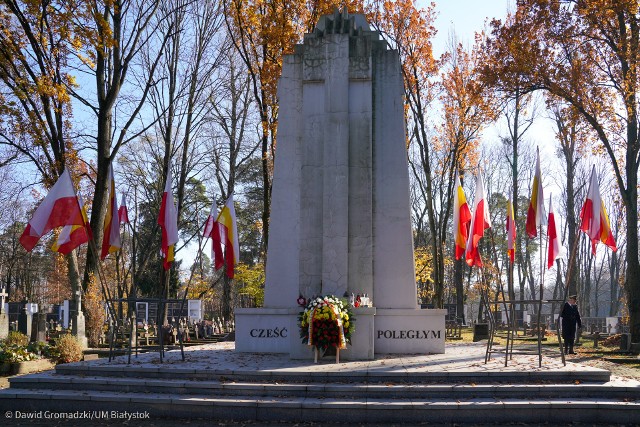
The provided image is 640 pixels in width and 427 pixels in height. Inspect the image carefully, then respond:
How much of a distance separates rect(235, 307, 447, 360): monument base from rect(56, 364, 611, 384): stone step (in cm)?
215

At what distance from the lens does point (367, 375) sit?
10891 millimetres

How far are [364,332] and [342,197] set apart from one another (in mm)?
3330

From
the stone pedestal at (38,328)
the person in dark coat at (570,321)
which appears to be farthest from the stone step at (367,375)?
the stone pedestal at (38,328)

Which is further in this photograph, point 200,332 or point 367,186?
point 200,332

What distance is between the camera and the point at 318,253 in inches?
569

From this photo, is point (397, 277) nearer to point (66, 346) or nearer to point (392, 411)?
point (392, 411)

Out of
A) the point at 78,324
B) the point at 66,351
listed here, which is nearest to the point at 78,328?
the point at 78,324

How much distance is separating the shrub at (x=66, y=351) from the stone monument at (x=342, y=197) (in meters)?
4.99

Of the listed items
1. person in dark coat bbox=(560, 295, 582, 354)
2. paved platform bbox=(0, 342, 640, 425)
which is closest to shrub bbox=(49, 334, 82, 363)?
paved platform bbox=(0, 342, 640, 425)

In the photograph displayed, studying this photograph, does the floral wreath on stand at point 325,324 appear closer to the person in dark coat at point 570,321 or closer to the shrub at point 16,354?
the shrub at point 16,354

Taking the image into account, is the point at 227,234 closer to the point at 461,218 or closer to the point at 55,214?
the point at 55,214

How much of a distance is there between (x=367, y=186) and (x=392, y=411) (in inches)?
252

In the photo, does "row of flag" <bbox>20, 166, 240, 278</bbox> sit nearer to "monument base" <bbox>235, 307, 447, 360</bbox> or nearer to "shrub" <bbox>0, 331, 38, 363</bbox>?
"monument base" <bbox>235, 307, 447, 360</bbox>

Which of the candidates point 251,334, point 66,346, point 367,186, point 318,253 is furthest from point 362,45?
point 66,346
